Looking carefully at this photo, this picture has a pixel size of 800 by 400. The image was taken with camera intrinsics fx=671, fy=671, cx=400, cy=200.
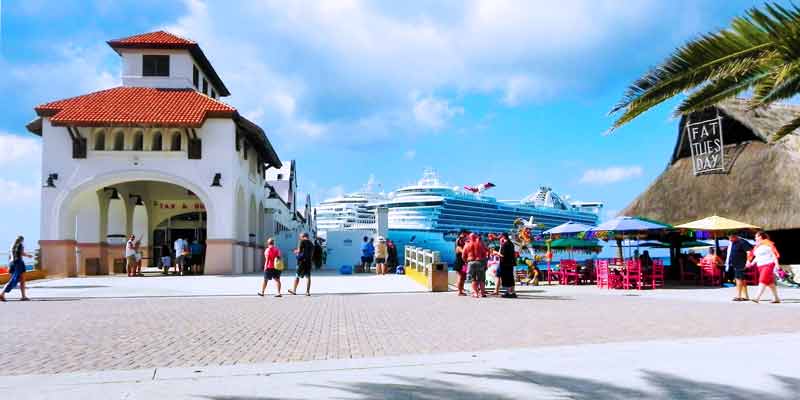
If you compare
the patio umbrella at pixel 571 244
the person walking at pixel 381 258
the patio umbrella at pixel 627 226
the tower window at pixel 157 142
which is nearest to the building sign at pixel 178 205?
the tower window at pixel 157 142

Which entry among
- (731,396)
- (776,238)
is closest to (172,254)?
(776,238)

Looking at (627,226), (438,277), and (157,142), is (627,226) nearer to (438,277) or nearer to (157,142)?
(438,277)

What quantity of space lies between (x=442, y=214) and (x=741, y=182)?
4186 cm

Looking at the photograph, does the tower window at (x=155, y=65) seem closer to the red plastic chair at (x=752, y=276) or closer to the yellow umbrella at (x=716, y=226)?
the yellow umbrella at (x=716, y=226)

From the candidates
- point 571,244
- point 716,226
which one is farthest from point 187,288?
point 716,226

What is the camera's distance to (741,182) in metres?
25.2

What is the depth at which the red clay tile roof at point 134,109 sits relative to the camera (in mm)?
23578

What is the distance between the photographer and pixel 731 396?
15.6 feet

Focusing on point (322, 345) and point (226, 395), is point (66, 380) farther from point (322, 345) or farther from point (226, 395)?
point (322, 345)

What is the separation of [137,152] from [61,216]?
3.52 meters

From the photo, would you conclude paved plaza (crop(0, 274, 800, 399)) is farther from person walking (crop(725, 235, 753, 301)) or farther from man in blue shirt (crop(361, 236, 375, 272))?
man in blue shirt (crop(361, 236, 375, 272))

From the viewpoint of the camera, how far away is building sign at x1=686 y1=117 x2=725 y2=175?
26688 millimetres

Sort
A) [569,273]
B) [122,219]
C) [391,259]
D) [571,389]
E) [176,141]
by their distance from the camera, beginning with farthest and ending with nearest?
[122,219], [391,259], [176,141], [569,273], [571,389]

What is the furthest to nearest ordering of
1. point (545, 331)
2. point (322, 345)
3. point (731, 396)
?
1. point (545, 331)
2. point (322, 345)
3. point (731, 396)
